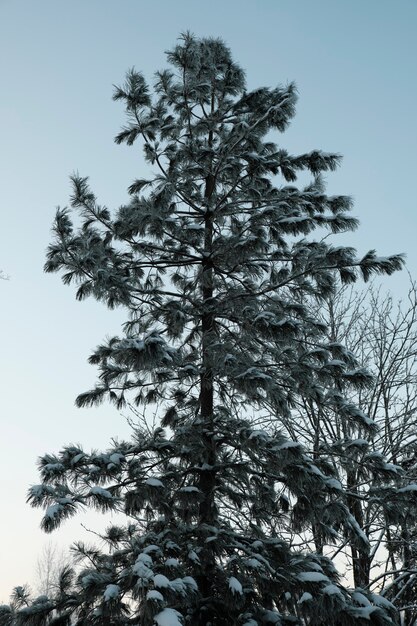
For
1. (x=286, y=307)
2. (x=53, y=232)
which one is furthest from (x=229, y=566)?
(x=53, y=232)

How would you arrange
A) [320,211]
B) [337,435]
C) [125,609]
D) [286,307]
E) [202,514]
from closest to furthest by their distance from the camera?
[125,609] < [202,514] < [286,307] < [320,211] < [337,435]

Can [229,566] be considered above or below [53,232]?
below

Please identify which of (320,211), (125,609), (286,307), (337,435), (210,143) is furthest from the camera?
(337,435)

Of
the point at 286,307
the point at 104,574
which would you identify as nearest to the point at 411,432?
the point at 286,307

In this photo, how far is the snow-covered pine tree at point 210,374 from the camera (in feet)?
16.8

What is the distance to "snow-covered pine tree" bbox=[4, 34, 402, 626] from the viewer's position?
16.8ft

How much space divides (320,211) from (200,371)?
3378 millimetres

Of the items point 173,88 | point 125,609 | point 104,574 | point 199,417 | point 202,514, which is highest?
point 173,88

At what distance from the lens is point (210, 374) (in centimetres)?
689

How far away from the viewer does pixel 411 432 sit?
1098cm

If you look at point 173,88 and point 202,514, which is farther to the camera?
point 173,88

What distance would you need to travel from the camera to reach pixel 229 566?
5371 millimetres

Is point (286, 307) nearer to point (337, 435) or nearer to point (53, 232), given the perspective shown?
point (53, 232)

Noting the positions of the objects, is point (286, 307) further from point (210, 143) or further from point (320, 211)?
point (210, 143)
